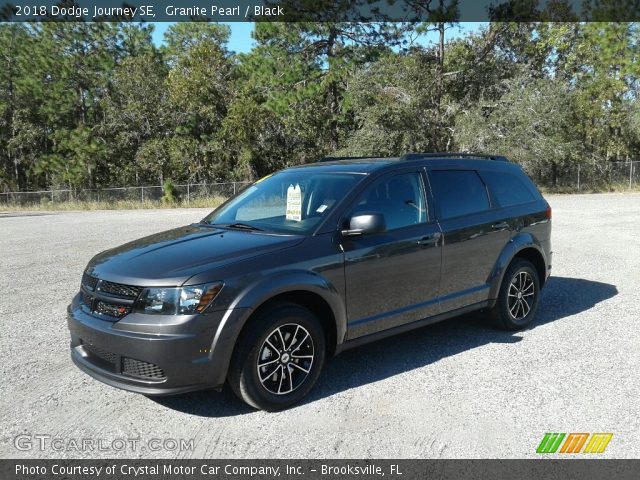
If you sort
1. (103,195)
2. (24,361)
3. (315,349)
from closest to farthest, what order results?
(315,349), (24,361), (103,195)

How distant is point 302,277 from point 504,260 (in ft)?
8.30

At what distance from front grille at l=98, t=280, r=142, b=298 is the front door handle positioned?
2.38 m

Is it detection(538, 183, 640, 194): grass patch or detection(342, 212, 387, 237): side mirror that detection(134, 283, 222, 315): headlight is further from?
detection(538, 183, 640, 194): grass patch

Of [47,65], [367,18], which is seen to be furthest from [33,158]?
[367,18]

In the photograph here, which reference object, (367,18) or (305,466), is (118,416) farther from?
(367,18)

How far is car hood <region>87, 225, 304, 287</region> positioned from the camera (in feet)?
12.5

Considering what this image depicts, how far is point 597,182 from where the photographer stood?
119 ft

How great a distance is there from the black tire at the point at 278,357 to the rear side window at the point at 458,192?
182cm

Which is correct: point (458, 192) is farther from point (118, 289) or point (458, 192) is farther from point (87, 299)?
point (87, 299)

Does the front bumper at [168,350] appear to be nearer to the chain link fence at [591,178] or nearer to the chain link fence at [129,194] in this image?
the chain link fence at [129,194]

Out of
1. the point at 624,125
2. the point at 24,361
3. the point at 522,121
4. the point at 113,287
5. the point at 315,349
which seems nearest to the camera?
the point at 113,287

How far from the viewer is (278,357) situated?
13.2ft

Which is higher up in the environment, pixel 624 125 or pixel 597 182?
pixel 624 125

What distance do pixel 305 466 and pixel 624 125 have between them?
42805 millimetres
